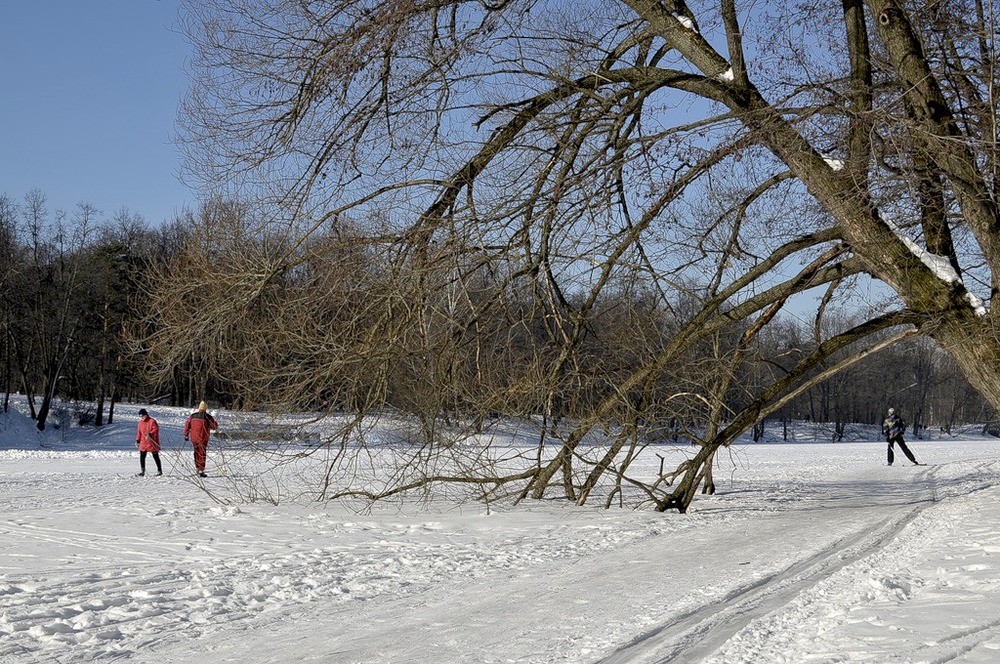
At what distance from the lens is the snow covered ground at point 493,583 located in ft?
19.2

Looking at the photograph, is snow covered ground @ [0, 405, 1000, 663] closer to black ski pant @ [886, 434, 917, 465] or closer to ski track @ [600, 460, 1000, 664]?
ski track @ [600, 460, 1000, 664]

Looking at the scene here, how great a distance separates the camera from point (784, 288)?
12.4 m

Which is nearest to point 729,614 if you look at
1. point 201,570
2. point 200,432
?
point 201,570

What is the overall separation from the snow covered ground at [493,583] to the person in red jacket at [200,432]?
176 inches

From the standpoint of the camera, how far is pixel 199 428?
20.5 m

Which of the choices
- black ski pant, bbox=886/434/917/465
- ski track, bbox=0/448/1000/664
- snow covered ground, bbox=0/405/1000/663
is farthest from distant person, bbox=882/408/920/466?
ski track, bbox=0/448/1000/664

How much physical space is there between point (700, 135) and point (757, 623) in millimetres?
5564

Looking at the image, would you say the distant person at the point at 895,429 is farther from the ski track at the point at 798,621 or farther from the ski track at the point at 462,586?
the ski track at the point at 798,621

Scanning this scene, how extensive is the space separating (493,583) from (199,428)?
13591 mm

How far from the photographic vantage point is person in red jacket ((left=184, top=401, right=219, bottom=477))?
20.1 metres

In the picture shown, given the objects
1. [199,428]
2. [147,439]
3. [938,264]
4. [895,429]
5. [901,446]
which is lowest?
[901,446]

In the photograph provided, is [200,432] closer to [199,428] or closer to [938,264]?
[199,428]

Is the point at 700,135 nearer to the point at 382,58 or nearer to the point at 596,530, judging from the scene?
the point at 382,58

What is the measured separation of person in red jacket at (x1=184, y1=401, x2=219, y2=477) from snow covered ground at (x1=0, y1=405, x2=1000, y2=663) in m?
4.46
